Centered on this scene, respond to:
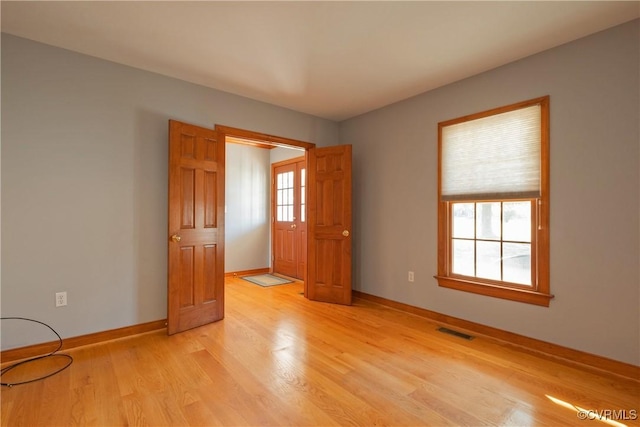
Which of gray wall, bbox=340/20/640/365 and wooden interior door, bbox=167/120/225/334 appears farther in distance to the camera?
wooden interior door, bbox=167/120/225/334

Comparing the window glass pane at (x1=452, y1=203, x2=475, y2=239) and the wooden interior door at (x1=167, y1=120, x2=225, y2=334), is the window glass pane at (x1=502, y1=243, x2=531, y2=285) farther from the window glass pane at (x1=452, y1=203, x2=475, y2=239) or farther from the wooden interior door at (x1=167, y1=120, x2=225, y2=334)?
the wooden interior door at (x1=167, y1=120, x2=225, y2=334)

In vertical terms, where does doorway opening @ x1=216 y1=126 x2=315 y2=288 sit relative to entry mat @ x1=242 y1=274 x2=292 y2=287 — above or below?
above

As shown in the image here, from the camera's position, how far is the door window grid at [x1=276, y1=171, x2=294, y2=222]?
575 centimetres

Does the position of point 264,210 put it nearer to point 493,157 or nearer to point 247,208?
point 247,208

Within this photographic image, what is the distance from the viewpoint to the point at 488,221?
306cm

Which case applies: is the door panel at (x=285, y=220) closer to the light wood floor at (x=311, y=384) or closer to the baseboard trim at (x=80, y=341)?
the light wood floor at (x=311, y=384)

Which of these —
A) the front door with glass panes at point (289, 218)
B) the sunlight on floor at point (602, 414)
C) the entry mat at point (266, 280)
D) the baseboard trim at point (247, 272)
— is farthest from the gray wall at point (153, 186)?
the baseboard trim at point (247, 272)

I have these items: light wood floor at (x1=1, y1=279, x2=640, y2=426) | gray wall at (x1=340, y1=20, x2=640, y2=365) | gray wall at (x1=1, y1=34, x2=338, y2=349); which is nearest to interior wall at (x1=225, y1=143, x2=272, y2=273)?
gray wall at (x1=1, y1=34, x2=338, y2=349)

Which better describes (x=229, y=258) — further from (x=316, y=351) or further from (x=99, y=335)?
(x=316, y=351)

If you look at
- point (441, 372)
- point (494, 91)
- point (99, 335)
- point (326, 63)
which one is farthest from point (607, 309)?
point (99, 335)

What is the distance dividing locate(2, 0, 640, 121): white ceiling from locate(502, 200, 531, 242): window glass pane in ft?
4.31

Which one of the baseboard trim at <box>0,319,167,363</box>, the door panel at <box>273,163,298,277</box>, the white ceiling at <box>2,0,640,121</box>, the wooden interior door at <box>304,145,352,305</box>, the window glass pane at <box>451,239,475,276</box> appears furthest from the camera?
the door panel at <box>273,163,298,277</box>

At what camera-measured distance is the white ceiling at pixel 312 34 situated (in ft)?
6.91

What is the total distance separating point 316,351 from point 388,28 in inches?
103
